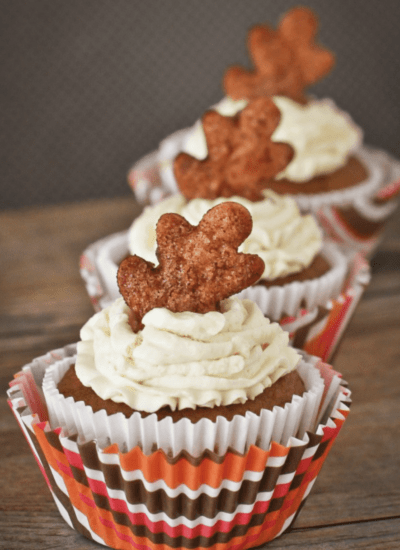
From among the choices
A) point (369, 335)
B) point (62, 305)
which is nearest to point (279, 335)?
point (369, 335)

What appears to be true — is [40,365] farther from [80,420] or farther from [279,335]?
[279,335]

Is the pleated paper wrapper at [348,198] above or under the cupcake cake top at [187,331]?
under

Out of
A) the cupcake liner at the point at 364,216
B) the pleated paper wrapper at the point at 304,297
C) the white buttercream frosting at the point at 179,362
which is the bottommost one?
the cupcake liner at the point at 364,216

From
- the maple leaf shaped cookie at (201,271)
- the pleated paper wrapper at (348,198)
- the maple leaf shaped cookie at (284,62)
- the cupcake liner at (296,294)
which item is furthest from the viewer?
the maple leaf shaped cookie at (284,62)

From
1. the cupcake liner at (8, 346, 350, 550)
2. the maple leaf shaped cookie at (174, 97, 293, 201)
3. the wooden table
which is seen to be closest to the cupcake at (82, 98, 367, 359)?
the maple leaf shaped cookie at (174, 97, 293, 201)

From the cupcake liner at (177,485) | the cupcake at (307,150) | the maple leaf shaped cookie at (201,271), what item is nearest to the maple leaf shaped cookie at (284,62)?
the cupcake at (307,150)

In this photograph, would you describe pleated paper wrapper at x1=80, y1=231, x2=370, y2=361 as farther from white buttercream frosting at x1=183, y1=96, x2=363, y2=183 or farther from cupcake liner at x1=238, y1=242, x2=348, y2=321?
Answer: white buttercream frosting at x1=183, y1=96, x2=363, y2=183

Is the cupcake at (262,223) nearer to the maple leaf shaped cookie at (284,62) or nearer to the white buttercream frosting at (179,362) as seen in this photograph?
the white buttercream frosting at (179,362)
